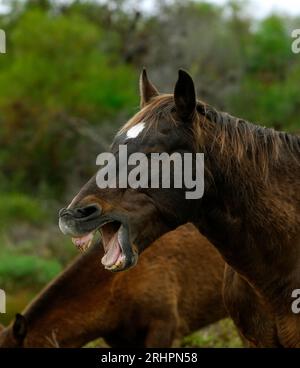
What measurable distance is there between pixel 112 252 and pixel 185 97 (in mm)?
913

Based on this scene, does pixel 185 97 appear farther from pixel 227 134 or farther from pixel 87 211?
pixel 87 211

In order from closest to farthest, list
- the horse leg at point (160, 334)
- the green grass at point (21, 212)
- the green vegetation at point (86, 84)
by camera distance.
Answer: the horse leg at point (160, 334)
the green grass at point (21, 212)
the green vegetation at point (86, 84)

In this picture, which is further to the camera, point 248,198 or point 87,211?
point 248,198

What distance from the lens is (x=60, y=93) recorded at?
24.0 meters

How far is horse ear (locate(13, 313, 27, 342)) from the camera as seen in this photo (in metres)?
7.29

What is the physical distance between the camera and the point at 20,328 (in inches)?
289

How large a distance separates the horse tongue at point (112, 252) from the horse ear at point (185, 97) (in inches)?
29.8

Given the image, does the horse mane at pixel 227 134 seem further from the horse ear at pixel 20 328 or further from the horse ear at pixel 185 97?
the horse ear at pixel 20 328

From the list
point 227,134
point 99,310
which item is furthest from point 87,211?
point 99,310

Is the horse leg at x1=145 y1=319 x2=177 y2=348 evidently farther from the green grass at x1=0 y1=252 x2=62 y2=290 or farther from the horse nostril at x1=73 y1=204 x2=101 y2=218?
the green grass at x1=0 y1=252 x2=62 y2=290

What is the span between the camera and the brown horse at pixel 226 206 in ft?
15.1


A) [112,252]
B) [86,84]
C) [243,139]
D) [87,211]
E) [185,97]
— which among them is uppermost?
[86,84]

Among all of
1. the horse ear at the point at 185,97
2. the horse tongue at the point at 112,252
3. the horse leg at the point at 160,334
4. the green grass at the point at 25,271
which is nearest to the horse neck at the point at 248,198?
the horse ear at the point at 185,97
